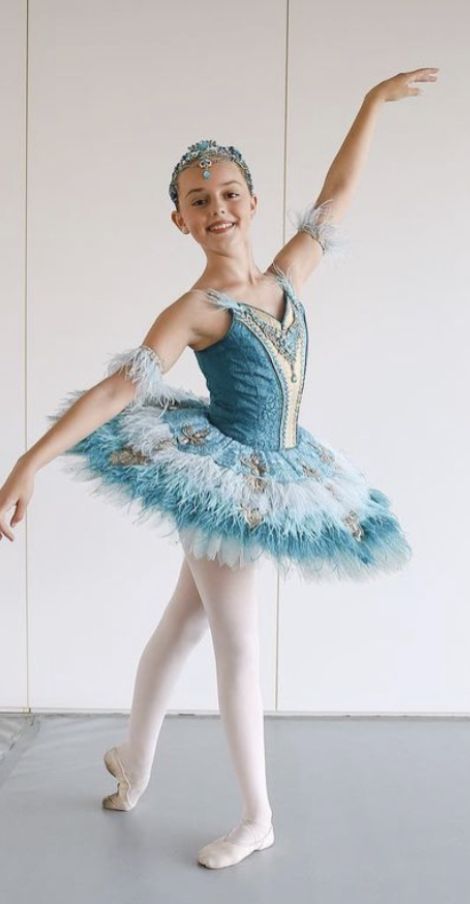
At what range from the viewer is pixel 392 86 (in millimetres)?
1702

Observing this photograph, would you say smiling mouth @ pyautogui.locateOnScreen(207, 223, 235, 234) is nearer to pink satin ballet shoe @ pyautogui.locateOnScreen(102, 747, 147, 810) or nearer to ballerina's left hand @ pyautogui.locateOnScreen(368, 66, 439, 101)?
ballerina's left hand @ pyautogui.locateOnScreen(368, 66, 439, 101)

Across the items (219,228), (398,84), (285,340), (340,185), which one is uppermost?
(398,84)

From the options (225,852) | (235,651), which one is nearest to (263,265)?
(235,651)

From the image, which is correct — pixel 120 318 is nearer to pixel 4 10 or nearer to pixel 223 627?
pixel 4 10

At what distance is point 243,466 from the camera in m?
1.54

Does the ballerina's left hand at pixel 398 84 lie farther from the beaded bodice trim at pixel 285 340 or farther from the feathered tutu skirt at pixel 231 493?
the feathered tutu skirt at pixel 231 493

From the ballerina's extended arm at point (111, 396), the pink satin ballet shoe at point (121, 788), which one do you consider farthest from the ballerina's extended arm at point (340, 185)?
the pink satin ballet shoe at point (121, 788)

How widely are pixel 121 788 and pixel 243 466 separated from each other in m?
0.73

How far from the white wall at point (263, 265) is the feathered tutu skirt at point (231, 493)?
30.9 inches

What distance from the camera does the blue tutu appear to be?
1.46 metres

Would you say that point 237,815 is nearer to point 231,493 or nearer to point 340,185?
point 231,493

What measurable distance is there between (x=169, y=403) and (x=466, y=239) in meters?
1.14

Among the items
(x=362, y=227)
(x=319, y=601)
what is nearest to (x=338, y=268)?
(x=362, y=227)

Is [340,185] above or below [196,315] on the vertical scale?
above
